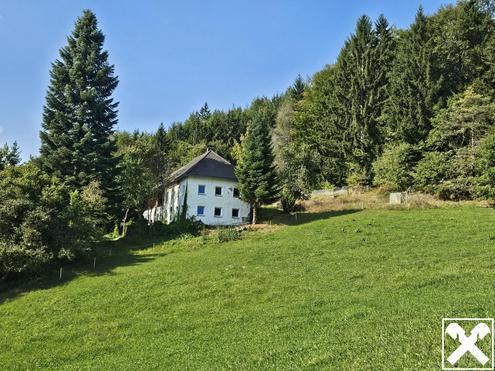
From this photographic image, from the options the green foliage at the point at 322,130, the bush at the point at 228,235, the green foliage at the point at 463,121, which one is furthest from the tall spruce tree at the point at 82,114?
the green foliage at the point at 463,121

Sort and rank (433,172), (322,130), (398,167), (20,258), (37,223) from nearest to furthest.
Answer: (20,258) < (37,223) < (433,172) < (398,167) < (322,130)

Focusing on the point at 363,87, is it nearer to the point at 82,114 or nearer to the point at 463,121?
the point at 463,121

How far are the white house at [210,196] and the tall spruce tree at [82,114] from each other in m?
7.43

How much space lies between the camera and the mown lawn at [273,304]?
35.0 feet

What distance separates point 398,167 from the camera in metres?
45.2

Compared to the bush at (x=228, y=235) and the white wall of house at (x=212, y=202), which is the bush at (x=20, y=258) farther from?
the white wall of house at (x=212, y=202)

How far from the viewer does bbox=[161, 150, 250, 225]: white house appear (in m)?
43.4

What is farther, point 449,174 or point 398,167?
point 398,167

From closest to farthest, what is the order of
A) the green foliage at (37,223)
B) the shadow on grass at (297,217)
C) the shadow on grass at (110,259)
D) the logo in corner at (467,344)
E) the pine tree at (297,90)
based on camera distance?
1. the logo in corner at (467,344)
2. the shadow on grass at (110,259)
3. the green foliage at (37,223)
4. the shadow on grass at (297,217)
5. the pine tree at (297,90)

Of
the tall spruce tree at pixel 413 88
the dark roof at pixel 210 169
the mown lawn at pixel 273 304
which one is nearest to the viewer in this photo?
the mown lawn at pixel 273 304

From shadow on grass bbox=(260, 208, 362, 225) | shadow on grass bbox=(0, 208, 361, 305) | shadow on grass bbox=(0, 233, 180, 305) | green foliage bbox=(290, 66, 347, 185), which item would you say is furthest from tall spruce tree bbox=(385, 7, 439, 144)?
shadow on grass bbox=(0, 233, 180, 305)

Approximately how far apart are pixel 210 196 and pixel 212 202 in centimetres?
65

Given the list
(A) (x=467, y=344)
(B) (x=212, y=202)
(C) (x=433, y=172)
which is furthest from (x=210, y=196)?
(A) (x=467, y=344)

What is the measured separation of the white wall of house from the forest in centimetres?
403
